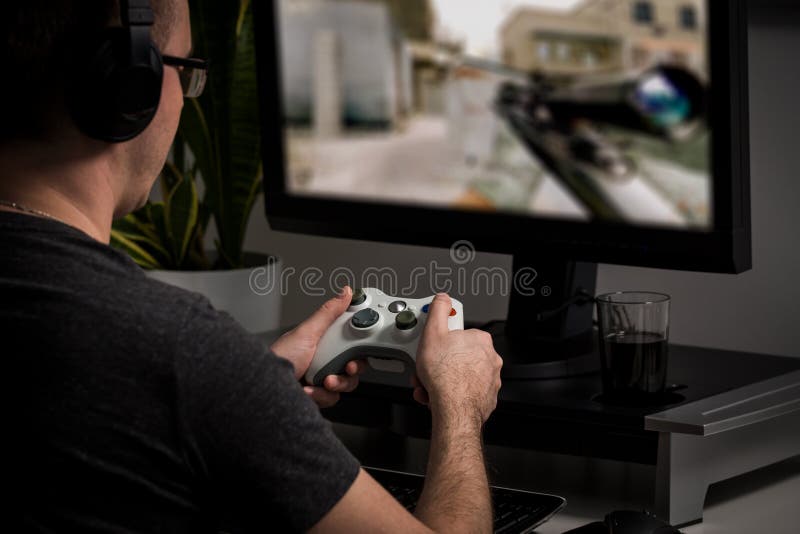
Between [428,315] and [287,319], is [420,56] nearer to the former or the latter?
[428,315]

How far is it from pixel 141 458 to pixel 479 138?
0.68 meters

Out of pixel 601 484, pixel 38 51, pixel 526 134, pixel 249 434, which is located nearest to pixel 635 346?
pixel 601 484

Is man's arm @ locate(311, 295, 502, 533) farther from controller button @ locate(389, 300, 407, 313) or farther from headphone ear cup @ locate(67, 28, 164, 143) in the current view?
headphone ear cup @ locate(67, 28, 164, 143)

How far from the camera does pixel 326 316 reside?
1.10m

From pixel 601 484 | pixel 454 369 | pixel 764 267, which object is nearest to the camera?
pixel 454 369

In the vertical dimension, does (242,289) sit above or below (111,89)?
below

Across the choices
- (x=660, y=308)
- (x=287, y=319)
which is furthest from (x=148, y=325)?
(x=287, y=319)

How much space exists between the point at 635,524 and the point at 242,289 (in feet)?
2.37

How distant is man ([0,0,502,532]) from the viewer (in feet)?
2.18

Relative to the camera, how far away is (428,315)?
3.37 feet

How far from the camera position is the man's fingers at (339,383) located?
1.08 m

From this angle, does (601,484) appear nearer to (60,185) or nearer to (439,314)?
(439,314)

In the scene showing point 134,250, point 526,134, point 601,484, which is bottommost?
point 601,484

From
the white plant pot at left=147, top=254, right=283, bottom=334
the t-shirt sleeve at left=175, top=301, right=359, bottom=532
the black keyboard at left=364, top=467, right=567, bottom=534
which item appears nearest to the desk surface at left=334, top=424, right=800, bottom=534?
the black keyboard at left=364, top=467, right=567, bottom=534
